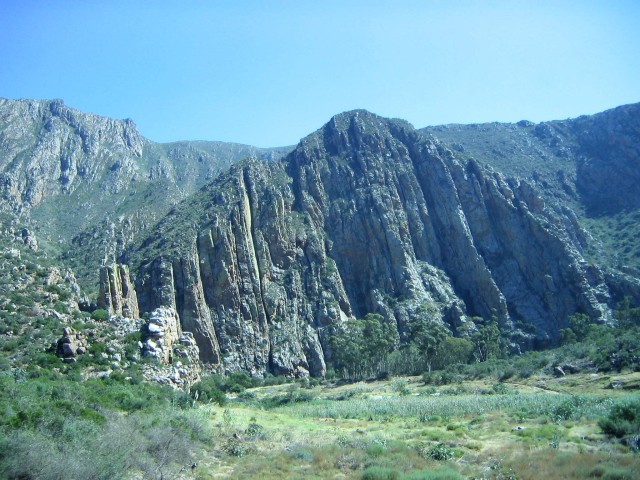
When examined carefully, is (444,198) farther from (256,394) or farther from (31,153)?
(31,153)

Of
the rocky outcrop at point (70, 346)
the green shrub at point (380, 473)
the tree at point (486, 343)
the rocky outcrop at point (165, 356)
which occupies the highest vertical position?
the rocky outcrop at point (70, 346)

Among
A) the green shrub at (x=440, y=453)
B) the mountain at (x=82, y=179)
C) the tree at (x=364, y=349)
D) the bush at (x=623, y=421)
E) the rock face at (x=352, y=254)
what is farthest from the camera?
the mountain at (x=82, y=179)

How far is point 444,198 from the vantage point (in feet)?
321

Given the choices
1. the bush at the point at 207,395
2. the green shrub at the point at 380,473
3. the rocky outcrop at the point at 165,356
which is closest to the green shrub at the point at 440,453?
the green shrub at the point at 380,473

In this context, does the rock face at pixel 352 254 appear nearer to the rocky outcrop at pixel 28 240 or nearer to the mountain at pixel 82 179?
the mountain at pixel 82 179

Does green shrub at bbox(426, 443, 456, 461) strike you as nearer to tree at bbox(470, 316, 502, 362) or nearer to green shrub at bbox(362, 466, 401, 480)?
green shrub at bbox(362, 466, 401, 480)

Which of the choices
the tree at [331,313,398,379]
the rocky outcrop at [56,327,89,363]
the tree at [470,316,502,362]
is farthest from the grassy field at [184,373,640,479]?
the tree at [470,316,502,362]

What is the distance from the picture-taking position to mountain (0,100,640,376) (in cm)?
7731

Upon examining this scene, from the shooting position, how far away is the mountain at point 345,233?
254ft

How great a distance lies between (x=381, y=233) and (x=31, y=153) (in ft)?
258

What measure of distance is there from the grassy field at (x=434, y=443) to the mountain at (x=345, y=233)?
39.3 m

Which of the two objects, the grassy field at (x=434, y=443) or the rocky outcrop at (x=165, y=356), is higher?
the rocky outcrop at (x=165, y=356)

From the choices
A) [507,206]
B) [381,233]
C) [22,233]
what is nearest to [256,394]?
[22,233]

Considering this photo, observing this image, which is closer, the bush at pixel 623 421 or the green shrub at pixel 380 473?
the green shrub at pixel 380 473
